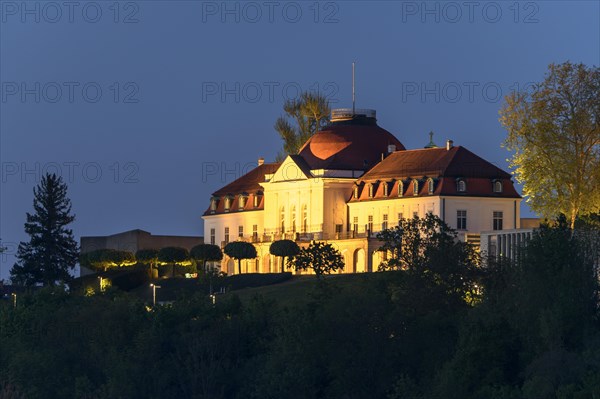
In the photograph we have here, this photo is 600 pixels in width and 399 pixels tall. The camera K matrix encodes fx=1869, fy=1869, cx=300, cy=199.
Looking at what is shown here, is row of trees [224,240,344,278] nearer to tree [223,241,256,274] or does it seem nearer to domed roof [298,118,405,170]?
tree [223,241,256,274]

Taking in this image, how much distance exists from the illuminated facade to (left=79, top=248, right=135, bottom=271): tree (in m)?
6.32

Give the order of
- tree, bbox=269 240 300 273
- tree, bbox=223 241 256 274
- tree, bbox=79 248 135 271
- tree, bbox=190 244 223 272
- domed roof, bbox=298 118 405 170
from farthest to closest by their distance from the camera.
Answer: tree, bbox=79 248 135 271
tree, bbox=190 244 223 272
domed roof, bbox=298 118 405 170
tree, bbox=223 241 256 274
tree, bbox=269 240 300 273

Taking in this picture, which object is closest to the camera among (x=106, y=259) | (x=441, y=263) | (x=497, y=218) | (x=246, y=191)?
(x=441, y=263)

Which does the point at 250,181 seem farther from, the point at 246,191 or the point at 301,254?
the point at 301,254

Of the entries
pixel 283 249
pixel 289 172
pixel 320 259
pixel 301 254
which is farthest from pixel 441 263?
pixel 289 172

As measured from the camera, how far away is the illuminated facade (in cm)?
10775

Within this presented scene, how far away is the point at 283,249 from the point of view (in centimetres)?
11031

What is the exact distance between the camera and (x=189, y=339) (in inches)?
3113

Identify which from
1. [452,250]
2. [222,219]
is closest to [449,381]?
[452,250]

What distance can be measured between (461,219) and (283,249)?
1079cm

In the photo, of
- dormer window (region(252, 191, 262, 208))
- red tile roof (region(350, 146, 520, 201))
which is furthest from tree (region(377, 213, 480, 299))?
dormer window (region(252, 191, 262, 208))

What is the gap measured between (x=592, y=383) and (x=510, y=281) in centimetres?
1185

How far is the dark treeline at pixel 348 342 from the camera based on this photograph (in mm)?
63219

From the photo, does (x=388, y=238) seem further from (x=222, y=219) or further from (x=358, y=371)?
(x=222, y=219)
